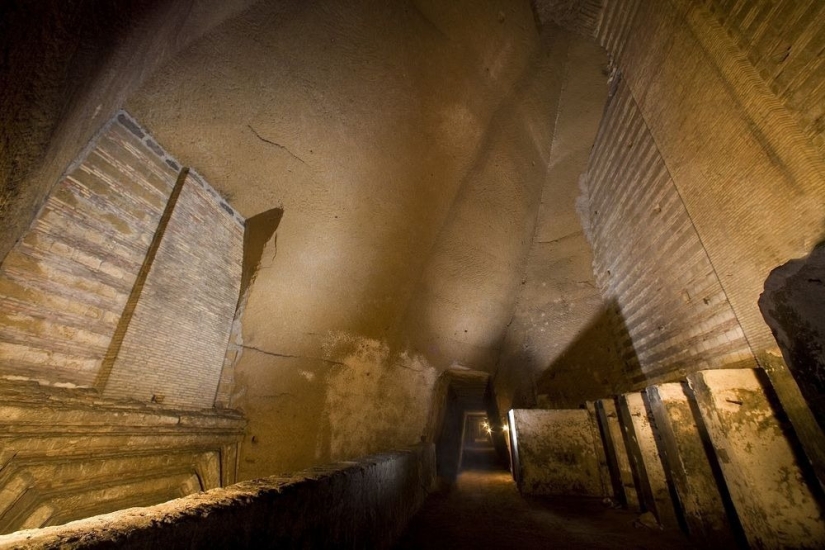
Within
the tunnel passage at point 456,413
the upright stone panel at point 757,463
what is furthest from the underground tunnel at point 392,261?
the tunnel passage at point 456,413

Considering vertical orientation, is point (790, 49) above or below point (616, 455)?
above

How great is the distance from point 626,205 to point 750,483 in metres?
3.22

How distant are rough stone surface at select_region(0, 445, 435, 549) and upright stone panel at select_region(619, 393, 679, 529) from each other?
108 inches

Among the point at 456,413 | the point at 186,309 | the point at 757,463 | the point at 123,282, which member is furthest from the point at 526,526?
the point at 456,413

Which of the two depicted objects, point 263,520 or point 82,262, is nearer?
point 263,520

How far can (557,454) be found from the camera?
15.8 ft

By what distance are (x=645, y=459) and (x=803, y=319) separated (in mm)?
2357

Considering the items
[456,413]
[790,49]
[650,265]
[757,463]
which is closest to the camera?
[790,49]

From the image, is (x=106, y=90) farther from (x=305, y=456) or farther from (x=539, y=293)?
(x=539, y=293)

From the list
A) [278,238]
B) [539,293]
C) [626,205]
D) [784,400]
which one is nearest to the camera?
[784,400]

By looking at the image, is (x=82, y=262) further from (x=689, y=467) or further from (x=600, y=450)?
(x=600, y=450)

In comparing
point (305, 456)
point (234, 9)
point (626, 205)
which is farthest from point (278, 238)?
point (626, 205)

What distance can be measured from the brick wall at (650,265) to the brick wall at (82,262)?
5402 mm

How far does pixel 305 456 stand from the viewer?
430 cm
